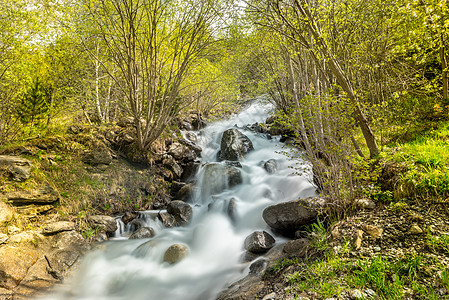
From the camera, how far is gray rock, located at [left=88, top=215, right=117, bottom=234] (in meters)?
5.89

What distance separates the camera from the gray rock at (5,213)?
4.62 meters

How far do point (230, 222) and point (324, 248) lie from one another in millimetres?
3668

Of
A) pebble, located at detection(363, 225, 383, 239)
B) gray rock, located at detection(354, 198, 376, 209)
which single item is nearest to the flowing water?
gray rock, located at detection(354, 198, 376, 209)

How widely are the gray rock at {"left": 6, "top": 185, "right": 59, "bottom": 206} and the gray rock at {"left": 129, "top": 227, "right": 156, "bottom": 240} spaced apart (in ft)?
7.54

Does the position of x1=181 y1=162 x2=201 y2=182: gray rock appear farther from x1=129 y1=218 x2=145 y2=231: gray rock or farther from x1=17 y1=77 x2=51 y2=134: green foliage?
x1=17 y1=77 x2=51 y2=134: green foliage

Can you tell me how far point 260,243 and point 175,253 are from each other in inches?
82.9

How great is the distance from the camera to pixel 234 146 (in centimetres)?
1171

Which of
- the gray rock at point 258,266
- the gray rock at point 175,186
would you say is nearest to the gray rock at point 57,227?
the gray rock at point 175,186

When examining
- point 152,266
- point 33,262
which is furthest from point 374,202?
point 33,262

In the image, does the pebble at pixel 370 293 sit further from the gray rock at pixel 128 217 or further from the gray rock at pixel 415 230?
the gray rock at pixel 128 217

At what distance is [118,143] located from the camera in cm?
858

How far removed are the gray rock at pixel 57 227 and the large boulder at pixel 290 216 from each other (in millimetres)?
5080

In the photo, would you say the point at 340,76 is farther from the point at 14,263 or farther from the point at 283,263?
the point at 14,263

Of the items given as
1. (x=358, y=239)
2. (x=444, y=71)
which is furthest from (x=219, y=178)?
(x=444, y=71)
